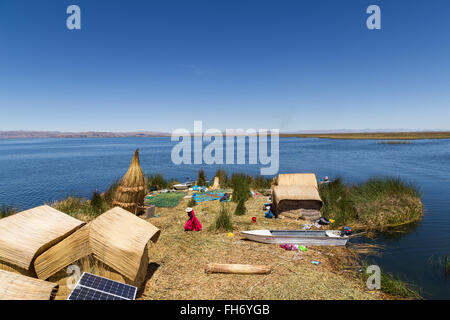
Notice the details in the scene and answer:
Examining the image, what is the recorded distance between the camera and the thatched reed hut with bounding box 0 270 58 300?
11.6 ft

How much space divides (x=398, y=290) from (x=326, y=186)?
9691 mm

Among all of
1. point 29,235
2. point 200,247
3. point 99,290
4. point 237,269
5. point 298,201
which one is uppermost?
point 29,235

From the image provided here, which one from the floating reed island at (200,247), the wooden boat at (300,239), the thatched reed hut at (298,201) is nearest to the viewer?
the floating reed island at (200,247)

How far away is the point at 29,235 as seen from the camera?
16.5ft

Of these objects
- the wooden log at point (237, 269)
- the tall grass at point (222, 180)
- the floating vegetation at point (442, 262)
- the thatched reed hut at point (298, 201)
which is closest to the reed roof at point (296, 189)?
the thatched reed hut at point (298, 201)

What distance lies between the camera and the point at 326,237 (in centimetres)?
910

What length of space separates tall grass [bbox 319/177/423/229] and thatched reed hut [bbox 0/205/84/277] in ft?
38.0

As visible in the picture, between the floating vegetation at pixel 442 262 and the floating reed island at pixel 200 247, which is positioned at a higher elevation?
the floating reed island at pixel 200 247

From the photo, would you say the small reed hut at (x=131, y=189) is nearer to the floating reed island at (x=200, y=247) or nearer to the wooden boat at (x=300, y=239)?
the floating reed island at (x=200, y=247)

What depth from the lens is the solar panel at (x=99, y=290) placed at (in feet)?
13.4

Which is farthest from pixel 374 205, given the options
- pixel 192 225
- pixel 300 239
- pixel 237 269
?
pixel 192 225

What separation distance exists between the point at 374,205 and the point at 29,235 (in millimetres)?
14806

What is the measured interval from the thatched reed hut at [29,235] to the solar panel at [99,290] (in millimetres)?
1353

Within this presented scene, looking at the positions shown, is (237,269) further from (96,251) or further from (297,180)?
(297,180)
